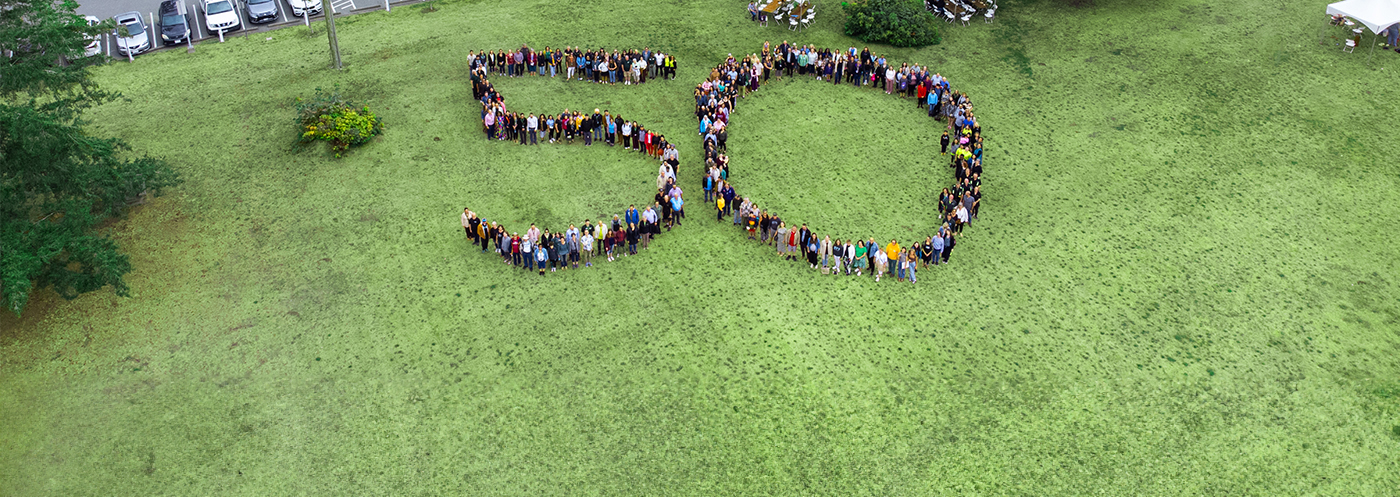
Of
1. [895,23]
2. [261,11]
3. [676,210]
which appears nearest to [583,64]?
[676,210]

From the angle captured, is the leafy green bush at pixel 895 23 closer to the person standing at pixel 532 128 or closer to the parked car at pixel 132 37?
the person standing at pixel 532 128

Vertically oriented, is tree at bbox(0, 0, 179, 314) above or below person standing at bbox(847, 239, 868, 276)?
above

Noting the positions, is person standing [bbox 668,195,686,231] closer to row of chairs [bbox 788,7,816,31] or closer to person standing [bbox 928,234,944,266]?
person standing [bbox 928,234,944,266]

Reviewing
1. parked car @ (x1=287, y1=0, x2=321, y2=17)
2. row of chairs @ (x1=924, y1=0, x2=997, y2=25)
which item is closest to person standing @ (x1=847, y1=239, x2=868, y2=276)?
row of chairs @ (x1=924, y1=0, x2=997, y2=25)

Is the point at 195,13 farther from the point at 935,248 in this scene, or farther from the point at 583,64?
the point at 935,248

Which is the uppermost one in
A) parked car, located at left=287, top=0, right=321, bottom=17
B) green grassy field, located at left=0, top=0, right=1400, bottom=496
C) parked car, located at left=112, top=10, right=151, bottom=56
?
parked car, located at left=287, top=0, right=321, bottom=17

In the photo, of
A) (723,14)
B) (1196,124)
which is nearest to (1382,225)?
(1196,124)

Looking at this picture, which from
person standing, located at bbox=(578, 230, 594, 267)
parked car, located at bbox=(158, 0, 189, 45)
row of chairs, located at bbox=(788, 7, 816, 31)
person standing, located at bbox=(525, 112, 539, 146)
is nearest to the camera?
person standing, located at bbox=(578, 230, 594, 267)
